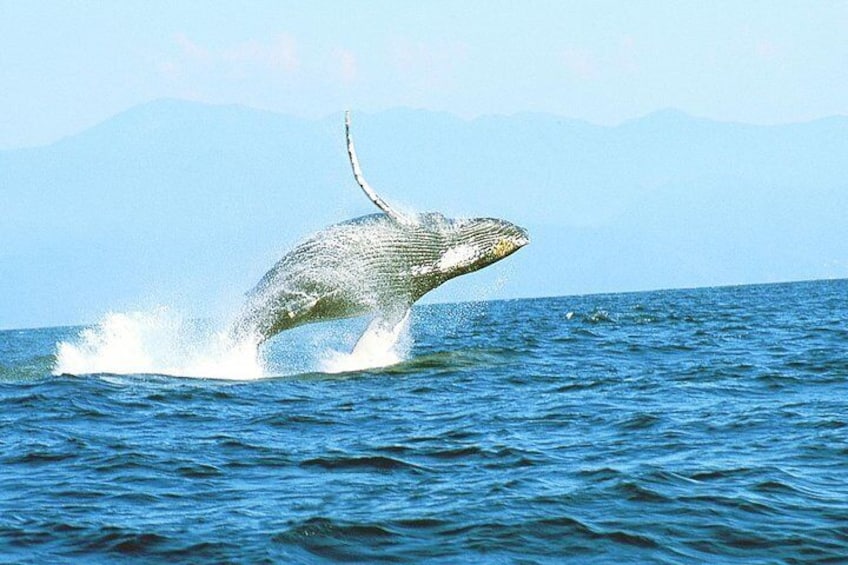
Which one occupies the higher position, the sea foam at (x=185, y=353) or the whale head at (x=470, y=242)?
the whale head at (x=470, y=242)

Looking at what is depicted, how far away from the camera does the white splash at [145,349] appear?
19922 mm

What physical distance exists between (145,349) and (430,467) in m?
11.7

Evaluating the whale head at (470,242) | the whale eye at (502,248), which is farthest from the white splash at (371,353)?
the whale eye at (502,248)

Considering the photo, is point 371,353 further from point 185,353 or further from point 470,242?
point 185,353

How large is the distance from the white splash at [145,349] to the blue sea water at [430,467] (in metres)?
1.10

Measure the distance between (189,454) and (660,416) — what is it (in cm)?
558

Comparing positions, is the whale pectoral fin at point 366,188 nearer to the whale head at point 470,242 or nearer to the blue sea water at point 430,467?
the whale head at point 470,242

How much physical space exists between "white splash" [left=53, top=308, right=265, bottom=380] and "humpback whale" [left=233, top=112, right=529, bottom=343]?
1853 mm

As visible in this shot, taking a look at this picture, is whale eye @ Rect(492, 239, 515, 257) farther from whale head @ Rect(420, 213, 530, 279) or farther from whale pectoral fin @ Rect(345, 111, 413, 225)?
whale pectoral fin @ Rect(345, 111, 413, 225)

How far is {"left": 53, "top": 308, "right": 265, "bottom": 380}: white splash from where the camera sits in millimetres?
19922

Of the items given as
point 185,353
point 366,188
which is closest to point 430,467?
point 366,188

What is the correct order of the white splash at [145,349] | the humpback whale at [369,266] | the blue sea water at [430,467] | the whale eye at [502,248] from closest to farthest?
the blue sea water at [430,467]
the humpback whale at [369,266]
the whale eye at [502,248]
the white splash at [145,349]

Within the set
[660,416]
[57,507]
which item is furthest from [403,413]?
[57,507]

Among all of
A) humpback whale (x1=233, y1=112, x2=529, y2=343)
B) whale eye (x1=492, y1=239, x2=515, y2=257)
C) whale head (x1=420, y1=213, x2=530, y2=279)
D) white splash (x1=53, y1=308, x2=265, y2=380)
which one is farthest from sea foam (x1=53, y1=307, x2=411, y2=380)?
whale eye (x1=492, y1=239, x2=515, y2=257)
